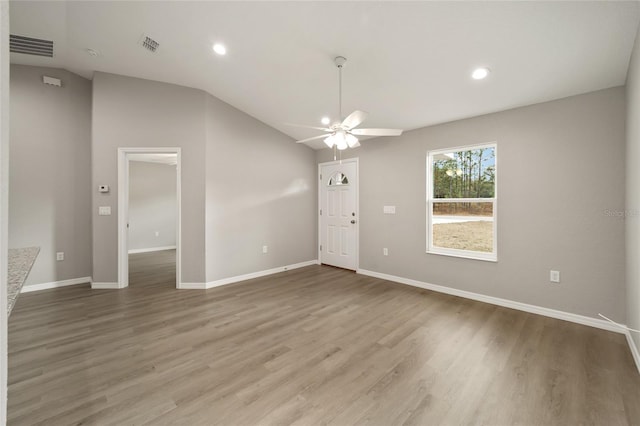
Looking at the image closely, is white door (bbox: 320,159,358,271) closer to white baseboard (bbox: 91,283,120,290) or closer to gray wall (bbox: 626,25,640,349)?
gray wall (bbox: 626,25,640,349)

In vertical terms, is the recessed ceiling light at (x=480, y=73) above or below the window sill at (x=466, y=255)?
above

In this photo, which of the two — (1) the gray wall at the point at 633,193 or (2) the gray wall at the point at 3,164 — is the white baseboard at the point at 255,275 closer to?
(2) the gray wall at the point at 3,164

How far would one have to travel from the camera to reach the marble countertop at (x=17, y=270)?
109 cm

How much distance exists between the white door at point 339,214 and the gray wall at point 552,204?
130 centimetres

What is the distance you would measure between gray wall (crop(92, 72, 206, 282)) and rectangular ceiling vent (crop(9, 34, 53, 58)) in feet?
1.97

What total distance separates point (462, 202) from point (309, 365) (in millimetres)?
3049

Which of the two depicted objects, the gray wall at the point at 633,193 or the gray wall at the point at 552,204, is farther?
the gray wall at the point at 552,204

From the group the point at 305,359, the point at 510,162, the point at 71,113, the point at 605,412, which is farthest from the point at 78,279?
the point at 510,162

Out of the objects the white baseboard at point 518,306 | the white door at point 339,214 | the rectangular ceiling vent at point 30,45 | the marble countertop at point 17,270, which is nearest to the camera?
the marble countertop at point 17,270

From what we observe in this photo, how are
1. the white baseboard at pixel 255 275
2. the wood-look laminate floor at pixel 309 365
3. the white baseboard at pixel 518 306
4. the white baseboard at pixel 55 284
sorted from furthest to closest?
the white baseboard at pixel 255 275 < the white baseboard at pixel 55 284 < the white baseboard at pixel 518 306 < the wood-look laminate floor at pixel 309 365

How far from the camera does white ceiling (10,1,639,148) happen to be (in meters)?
2.13

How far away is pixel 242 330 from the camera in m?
2.78

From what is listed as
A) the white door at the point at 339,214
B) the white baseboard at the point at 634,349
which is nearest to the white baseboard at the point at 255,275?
the white door at the point at 339,214

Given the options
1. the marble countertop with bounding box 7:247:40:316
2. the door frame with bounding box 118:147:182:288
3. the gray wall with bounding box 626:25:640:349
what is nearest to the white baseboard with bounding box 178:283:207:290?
the door frame with bounding box 118:147:182:288
